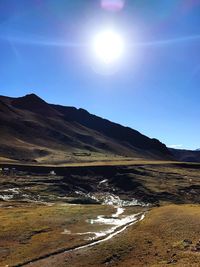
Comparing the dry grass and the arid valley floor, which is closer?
the dry grass

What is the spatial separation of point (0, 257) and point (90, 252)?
13.6m

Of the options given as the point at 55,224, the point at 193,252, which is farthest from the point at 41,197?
the point at 193,252

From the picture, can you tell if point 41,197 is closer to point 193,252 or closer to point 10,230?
point 10,230

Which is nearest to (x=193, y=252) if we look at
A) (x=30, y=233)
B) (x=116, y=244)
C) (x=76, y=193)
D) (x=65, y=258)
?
(x=116, y=244)

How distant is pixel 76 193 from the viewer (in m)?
165

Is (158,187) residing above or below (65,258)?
above

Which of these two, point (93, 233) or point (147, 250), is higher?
point (93, 233)

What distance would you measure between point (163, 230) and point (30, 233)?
25703 mm

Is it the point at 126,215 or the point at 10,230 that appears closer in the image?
the point at 10,230

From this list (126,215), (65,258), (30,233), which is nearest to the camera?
(65,258)

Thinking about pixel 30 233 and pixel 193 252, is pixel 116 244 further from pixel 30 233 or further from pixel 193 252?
pixel 30 233

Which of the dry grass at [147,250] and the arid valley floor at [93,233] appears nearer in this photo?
the dry grass at [147,250]

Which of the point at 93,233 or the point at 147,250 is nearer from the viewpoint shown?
the point at 147,250

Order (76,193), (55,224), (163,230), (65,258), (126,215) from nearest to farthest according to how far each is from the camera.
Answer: (65,258)
(163,230)
(55,224)
(126,215)
(76,193)
